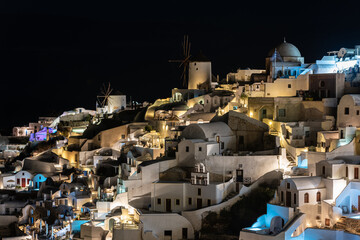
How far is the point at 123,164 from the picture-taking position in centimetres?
3309

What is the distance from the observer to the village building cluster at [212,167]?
2519 cm

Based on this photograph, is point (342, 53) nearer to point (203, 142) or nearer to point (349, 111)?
point (349, 111)

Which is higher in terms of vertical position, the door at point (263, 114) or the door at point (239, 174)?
the door at point (263, 114)

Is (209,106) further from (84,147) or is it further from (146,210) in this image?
(146,210)

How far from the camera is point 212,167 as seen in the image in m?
29.2

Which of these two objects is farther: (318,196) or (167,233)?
(167,233)

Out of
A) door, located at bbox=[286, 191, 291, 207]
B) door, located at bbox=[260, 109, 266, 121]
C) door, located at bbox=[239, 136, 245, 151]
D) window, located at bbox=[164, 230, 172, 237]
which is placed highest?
door, located at bbox=[260, 109, 266, 121]

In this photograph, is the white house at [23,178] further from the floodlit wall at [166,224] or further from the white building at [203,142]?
the floodlit wall at [166,224]

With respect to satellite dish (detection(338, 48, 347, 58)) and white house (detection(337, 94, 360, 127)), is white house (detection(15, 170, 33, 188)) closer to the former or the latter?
white house (detection(337, 94, 360, 127))

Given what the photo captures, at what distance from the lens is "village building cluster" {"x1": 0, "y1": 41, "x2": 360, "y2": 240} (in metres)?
25.2

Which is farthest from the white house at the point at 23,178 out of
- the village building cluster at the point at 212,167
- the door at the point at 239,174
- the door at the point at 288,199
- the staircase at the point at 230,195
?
the door at the point at 288,199

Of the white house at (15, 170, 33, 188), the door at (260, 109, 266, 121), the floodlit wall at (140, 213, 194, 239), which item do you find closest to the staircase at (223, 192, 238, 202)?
the floodlit wall at (140, 213, 194, 239)

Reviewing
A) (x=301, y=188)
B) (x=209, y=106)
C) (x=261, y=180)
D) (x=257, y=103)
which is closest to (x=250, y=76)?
(x=209, y=106)

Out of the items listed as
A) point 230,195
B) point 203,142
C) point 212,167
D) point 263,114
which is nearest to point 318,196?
point 230,195
